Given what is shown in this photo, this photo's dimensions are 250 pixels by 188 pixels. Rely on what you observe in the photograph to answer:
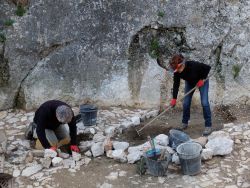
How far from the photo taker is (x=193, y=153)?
6.59 m

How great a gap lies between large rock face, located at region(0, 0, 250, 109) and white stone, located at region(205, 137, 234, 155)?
2.24 metres

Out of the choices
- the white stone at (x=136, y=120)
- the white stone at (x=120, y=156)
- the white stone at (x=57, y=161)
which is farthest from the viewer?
the white stone at (x=136, y=120)

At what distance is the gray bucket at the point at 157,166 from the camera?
6.52m

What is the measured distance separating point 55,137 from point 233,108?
386 cm

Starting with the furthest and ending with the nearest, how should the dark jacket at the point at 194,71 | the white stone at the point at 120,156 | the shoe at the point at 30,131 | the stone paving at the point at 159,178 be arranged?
the shoe at the point at 30,131, the dark jacket at the point at 194,71, the white stone at the point at 120,156, the stone paving at the point at 159,178

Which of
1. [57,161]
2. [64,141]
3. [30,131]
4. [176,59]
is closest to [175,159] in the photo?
[176,59]

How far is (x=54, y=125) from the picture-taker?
731cm

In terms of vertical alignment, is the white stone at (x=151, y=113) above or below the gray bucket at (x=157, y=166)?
above

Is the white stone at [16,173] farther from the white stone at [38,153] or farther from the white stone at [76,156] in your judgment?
the white stone at [76,156]

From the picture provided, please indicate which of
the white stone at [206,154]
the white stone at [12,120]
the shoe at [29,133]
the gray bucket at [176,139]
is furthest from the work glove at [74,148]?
the white stone at [206,154]

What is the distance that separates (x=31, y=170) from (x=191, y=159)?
2467 millimetres

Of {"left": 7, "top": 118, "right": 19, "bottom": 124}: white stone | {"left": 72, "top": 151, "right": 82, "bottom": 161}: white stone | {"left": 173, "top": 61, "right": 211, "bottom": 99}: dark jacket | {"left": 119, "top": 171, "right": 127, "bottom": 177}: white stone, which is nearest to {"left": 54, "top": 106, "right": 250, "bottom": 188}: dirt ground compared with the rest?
{"left": 119, "top": 171, "right": 127, "bottom": 177}: white stone

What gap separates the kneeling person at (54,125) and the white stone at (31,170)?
0.38 m

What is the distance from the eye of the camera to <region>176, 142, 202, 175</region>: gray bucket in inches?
255
